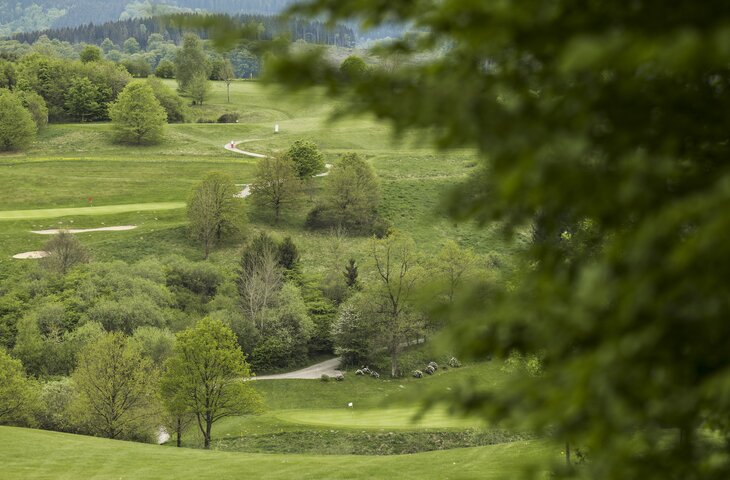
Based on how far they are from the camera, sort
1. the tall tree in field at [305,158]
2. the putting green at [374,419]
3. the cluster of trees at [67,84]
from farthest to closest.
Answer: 1. the cluster of trees at [67,84]
2. the tall tree in field at [305,158]
3. the putting green at [374,419]

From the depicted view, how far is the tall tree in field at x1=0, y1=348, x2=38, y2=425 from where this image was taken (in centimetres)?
A: 3438

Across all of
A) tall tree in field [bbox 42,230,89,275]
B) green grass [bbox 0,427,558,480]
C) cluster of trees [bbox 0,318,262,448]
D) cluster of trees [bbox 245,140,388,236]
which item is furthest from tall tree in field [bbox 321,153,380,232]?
green grass [bbox 0,427,558,480]

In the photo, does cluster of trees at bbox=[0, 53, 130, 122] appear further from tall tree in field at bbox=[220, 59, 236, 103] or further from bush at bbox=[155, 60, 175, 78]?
bush at bbox=[155, 60, 175, 78]

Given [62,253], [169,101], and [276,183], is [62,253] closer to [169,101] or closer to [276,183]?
[276,183]

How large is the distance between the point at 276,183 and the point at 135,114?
101 feet

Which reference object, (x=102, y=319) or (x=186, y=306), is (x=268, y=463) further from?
(x=186, y=306)

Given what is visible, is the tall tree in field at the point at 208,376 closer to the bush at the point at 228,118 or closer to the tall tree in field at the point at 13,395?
the tall tree in field at the point at 13,395

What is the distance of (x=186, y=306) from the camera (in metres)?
50.7

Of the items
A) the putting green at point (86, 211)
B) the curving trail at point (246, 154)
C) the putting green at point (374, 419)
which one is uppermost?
the curving trail at point (246, 154)

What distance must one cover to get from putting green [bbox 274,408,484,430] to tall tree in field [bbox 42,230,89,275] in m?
22.6

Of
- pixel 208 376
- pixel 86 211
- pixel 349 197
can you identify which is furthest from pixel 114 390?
pixel 349 197

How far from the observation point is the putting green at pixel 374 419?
105 ft

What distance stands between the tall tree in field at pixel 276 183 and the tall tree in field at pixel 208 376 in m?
31.5

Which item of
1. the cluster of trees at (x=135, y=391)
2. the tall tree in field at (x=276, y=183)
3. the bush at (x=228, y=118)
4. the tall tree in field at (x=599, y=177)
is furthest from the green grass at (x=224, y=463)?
the bush at (x=228, y=118)
